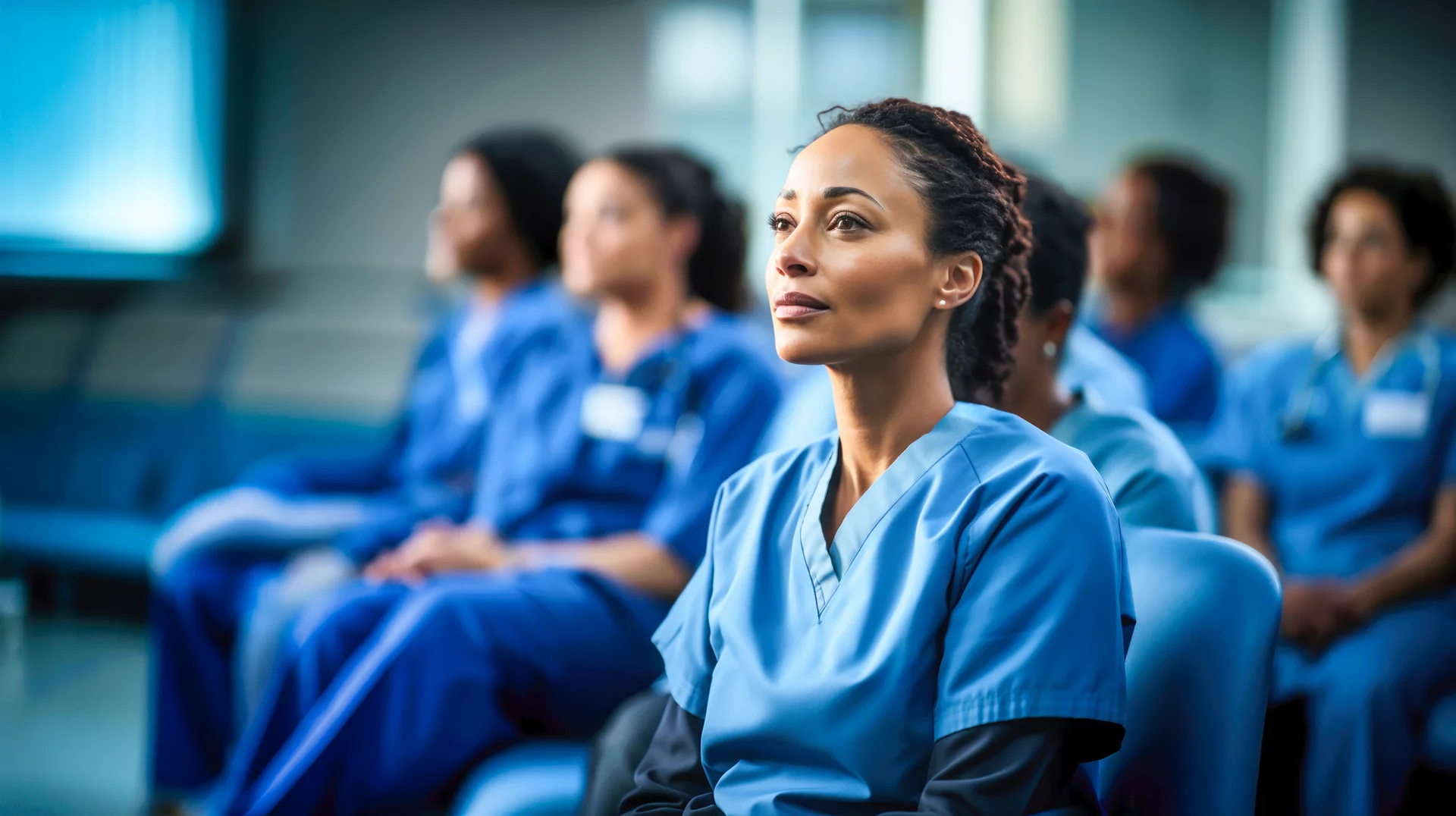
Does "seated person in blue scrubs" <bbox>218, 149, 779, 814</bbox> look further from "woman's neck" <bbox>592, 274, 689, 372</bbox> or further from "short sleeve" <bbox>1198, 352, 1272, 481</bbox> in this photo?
"short sleeve" <bbox>1198, 352, 1272, 481</bbox>

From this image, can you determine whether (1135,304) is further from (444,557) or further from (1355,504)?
(444,557)

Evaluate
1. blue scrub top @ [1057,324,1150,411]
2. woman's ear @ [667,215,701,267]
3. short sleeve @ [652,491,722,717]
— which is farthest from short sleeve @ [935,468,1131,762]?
woman's ear @ [667,215,701,267]

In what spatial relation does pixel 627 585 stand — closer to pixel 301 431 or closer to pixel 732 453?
pixel 732 453

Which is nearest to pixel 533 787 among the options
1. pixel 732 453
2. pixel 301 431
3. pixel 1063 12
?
pixel 732 453

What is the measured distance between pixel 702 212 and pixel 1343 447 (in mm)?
1297

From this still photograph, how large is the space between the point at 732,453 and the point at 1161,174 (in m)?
1.80

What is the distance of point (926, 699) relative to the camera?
89 cm

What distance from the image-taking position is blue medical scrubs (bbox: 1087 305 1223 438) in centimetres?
293

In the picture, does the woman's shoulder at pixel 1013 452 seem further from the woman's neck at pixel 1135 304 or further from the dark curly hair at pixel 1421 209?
the woman's neck at pixel 1135 304

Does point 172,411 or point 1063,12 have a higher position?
point 1063,12

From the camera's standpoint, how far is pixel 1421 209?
7.73ft

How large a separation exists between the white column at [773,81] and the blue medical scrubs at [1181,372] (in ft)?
6.30

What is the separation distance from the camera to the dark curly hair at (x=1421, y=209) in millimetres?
2354

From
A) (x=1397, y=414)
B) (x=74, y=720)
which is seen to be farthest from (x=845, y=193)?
(x=74, y=720)
